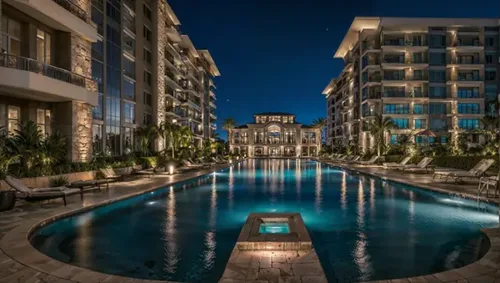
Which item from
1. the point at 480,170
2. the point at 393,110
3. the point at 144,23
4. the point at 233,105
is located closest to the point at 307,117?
the point at 233,105

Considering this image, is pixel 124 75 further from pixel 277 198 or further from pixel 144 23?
pixel 277 198

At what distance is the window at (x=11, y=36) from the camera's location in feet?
50.1

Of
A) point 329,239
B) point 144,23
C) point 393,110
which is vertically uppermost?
point 144,23

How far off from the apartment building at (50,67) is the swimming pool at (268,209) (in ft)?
23.9

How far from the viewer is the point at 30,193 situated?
385 inches

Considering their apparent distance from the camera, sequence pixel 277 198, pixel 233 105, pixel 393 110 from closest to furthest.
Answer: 1. pixel 277 198
2. pixel 393 110
3. pixel 233 105

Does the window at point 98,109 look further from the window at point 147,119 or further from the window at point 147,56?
the window at point 147,56

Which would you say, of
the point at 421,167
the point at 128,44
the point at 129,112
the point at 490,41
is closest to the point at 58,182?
the point at 129,112

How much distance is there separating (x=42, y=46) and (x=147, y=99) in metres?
17.1

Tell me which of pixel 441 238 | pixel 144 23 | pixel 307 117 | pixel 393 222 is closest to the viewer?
pixel 441 238

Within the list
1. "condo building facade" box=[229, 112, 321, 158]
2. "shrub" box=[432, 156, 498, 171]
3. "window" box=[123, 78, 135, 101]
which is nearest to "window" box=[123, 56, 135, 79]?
"window" box=[123, 78, 135, 101]

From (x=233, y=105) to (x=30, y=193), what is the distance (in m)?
167

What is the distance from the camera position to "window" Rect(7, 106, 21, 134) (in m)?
16.2

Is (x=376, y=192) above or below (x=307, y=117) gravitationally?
below
